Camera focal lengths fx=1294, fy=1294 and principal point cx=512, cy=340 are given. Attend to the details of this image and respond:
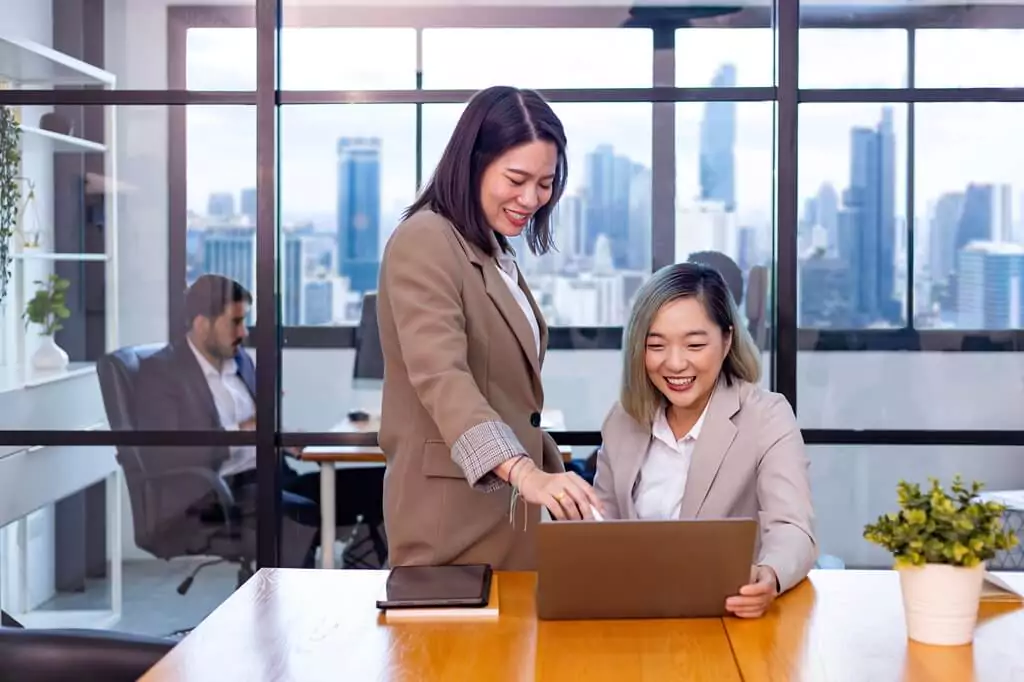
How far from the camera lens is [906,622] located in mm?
1920

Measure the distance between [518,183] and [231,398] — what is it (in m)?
1.75

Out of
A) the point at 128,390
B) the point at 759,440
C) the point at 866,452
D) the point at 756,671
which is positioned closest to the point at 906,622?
the point at 756,671

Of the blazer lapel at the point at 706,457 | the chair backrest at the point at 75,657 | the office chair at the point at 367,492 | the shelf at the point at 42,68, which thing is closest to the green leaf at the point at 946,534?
the blazer lapel at the point at 706,457

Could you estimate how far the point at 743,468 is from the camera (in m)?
2.46

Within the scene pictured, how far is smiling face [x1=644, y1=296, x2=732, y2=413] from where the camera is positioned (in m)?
2.55

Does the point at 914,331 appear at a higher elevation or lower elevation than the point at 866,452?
higher

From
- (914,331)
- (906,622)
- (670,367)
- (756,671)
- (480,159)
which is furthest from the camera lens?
(914,331)

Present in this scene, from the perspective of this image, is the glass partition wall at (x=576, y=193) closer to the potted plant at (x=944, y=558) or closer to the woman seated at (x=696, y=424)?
the woman seated at (x=696, y=424)

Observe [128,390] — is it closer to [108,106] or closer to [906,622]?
[108,106]

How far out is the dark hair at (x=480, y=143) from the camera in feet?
7.73

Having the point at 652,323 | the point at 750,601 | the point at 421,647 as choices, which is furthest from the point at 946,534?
the point at 652,323

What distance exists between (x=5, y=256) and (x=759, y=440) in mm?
2419

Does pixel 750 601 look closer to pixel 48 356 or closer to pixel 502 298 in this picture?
pixel 502 298

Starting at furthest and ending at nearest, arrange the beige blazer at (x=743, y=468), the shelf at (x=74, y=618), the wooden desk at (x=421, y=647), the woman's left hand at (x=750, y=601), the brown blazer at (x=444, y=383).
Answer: the shelf at (x=74, y=618), the beige blazer at (x=743, y=468), the brown blazer at (x=444, y=383), the woman's left hand at (x=750, y=601), the wooden desk at (x=421, y=647)
